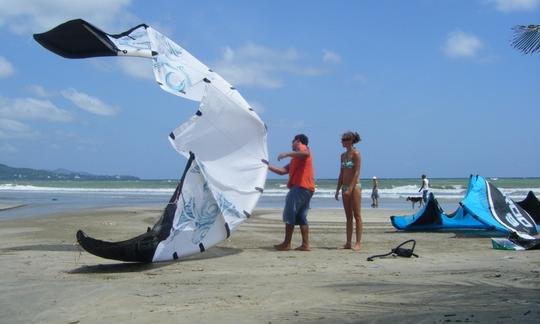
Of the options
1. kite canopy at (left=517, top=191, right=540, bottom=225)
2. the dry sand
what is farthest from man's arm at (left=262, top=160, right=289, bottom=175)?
kite canopy at (left=517, top=191, right=540, bottom=225)

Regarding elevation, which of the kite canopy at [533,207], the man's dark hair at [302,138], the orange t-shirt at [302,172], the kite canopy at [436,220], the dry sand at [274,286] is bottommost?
the dry sand at [274,286]

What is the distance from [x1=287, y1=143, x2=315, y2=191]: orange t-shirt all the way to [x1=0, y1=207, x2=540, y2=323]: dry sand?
1032mm

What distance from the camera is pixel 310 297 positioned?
5133 millimetres

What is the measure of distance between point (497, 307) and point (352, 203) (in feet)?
13.7

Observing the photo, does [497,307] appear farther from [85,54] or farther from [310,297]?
[85,54]

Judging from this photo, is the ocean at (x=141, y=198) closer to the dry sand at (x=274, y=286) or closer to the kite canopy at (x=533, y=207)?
the kite canopy at (x=533, y=207)

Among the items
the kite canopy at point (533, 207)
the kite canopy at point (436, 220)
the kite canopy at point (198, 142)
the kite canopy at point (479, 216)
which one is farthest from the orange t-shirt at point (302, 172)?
the kite canopy at point (533, 207)

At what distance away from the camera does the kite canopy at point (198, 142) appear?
7.42m

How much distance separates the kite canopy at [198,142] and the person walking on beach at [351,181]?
51.2 inches

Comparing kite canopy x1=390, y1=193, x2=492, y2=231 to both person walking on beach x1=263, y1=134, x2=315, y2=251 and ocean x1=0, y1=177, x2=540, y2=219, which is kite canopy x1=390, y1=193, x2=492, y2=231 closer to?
person walking on beach x1=263, y1=134, x2=315, y2=251

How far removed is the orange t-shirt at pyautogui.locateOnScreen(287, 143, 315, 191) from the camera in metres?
8.58

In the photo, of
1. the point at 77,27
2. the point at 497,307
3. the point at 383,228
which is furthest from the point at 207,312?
the point at 383,228

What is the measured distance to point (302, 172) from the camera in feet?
28.2

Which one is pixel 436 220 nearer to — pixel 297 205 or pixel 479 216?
pixel 479 216
